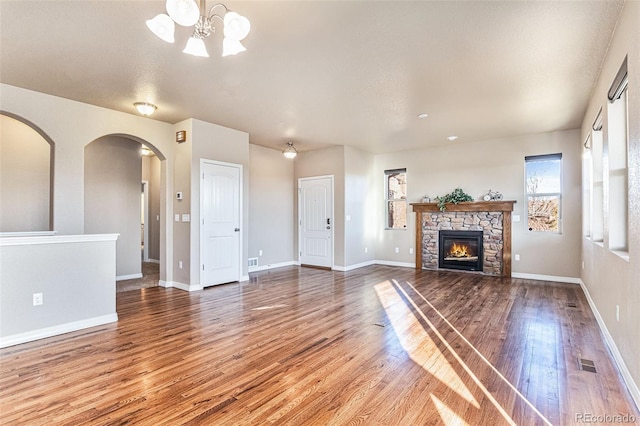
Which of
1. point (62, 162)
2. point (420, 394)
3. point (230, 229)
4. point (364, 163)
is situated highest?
point (364, 163)

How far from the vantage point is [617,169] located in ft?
9.23

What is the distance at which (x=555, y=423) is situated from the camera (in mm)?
1859

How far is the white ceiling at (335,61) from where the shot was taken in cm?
245

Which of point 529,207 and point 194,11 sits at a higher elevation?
point 194,11

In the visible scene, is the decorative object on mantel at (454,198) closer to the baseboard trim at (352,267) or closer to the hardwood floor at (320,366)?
the baseboard trim at (352,267)

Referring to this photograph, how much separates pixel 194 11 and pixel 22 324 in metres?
3.32

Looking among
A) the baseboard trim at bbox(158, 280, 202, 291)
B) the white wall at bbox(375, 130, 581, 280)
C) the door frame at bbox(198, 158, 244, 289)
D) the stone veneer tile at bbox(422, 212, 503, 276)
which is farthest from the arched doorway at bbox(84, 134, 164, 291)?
the stone veneer tile at bbox(422, 212, 503, 276)

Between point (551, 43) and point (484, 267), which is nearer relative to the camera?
point (551, 43)

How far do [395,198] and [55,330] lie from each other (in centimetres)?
656

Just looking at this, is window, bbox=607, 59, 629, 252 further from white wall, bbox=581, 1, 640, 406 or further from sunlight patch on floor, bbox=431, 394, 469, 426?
sunlight patch on floor, bbox=431, 394, 469, 426

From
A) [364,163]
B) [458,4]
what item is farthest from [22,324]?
[364,163]

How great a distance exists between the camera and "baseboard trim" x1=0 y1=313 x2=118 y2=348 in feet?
9.96

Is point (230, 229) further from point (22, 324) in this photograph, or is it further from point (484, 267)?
point (484, 267)

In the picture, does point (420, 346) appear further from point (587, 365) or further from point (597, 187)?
point (597, 187)
